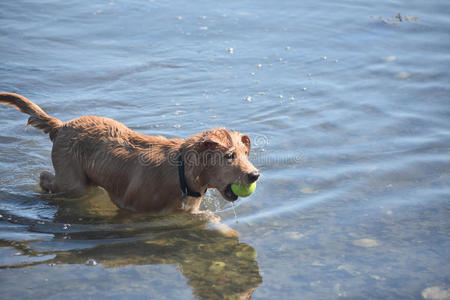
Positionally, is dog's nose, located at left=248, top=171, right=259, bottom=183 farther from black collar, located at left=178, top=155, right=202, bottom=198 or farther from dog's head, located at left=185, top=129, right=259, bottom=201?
black collar, located at left=178, top=155, right=202, bottom=198

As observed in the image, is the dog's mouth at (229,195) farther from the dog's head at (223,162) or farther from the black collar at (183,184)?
the black collar at (183,184)

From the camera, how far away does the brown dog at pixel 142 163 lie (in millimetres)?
6496

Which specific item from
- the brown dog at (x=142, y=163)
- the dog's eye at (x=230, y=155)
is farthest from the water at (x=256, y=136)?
the dog's eye at (x=230, y=155)

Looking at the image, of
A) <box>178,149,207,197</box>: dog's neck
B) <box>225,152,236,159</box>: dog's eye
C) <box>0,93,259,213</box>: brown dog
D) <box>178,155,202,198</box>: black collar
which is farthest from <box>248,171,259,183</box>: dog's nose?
<box>178,155,202,198</box>: black collar

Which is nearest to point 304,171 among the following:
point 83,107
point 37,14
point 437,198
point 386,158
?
point 386,158

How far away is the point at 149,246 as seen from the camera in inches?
256

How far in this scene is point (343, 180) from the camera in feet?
26.5

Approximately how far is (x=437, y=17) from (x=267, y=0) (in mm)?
5108

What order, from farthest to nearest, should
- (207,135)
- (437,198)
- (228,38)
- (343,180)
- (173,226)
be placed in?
(228,38)
(343,180)
(437,198)
(173,226)
(207,135)

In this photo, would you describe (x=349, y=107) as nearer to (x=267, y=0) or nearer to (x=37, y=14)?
(x=267, y=0)

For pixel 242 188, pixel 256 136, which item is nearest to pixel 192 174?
pixel 242 188

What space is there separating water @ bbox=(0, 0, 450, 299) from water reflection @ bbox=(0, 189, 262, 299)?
26 mm

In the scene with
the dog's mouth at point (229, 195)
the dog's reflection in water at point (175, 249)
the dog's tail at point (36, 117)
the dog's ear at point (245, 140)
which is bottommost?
the dog's reflection in water at point (175, 249)

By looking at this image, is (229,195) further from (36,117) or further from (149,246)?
(36,117)
